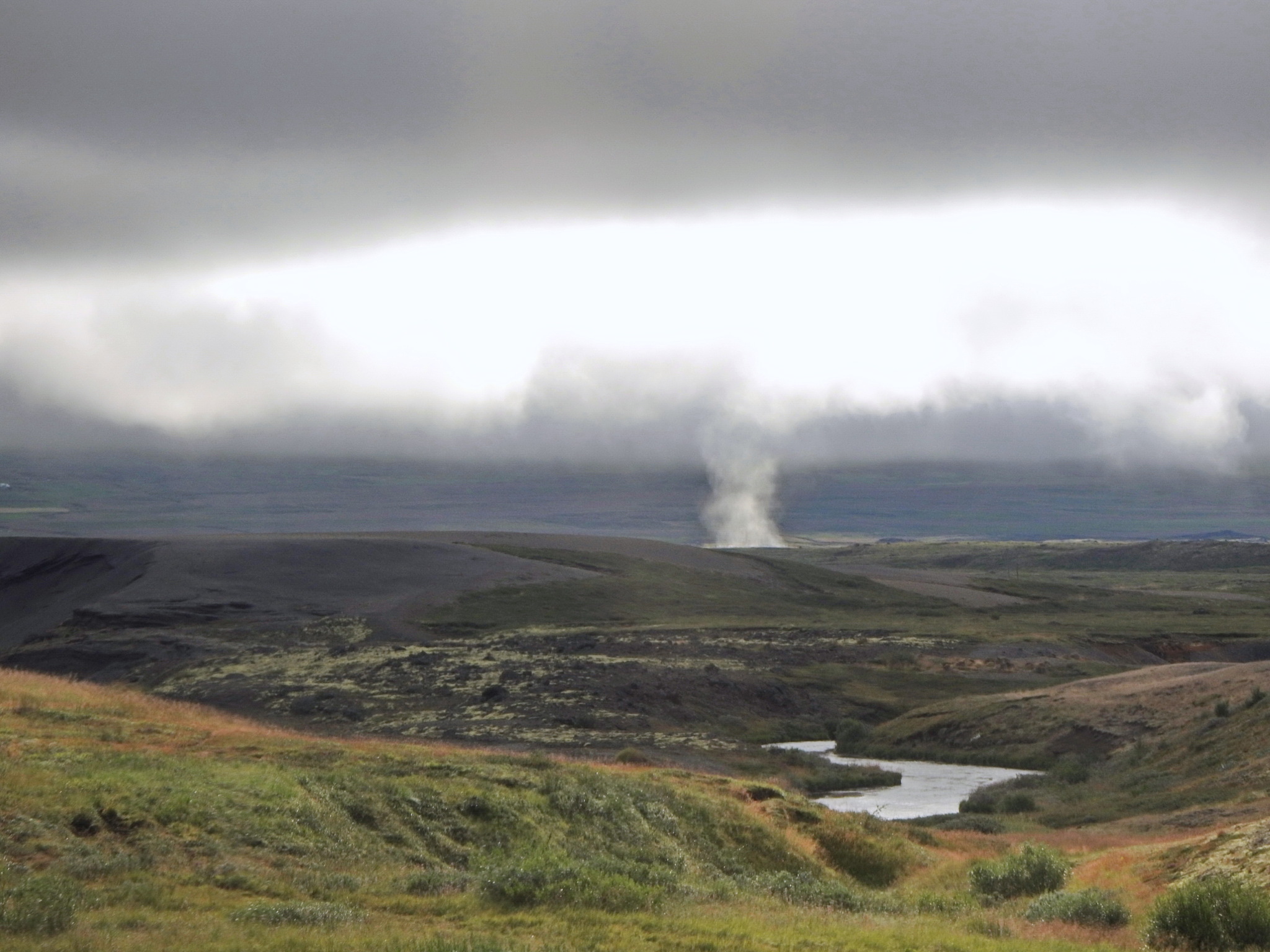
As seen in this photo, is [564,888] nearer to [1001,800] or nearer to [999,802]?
[999,802]

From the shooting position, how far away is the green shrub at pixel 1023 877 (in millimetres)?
21828

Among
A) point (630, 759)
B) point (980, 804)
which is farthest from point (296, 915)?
point (980, 804)

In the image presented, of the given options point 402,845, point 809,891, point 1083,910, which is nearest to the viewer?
point 1083,910

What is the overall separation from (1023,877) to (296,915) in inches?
531

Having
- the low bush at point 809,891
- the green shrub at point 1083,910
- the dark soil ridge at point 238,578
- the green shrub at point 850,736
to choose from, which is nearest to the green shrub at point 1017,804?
the green shrub at point 850,736

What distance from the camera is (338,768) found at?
82.5 feet

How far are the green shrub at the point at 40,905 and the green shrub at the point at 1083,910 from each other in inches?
506

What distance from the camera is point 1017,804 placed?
39.8 m

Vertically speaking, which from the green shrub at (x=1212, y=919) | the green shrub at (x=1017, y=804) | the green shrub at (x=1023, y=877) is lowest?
the green shrub at (x=1017, y=804)

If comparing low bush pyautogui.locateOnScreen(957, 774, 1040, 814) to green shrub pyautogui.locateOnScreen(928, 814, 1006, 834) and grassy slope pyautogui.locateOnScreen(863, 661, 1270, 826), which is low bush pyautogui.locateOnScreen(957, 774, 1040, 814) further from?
green shrub pyautogui.locateOnScreen(928, 814, 1006, 834)

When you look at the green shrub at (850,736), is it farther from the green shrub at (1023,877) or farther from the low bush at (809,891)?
the low bush at (809,891)

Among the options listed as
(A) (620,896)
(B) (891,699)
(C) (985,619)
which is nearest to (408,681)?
(B) (891,699)

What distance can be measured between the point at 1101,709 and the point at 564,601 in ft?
200

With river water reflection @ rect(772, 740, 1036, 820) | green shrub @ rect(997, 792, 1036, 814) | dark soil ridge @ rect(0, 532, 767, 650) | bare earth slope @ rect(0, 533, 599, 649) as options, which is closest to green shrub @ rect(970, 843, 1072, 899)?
river water reflection @ rect(772, 740, 1036, 820)
